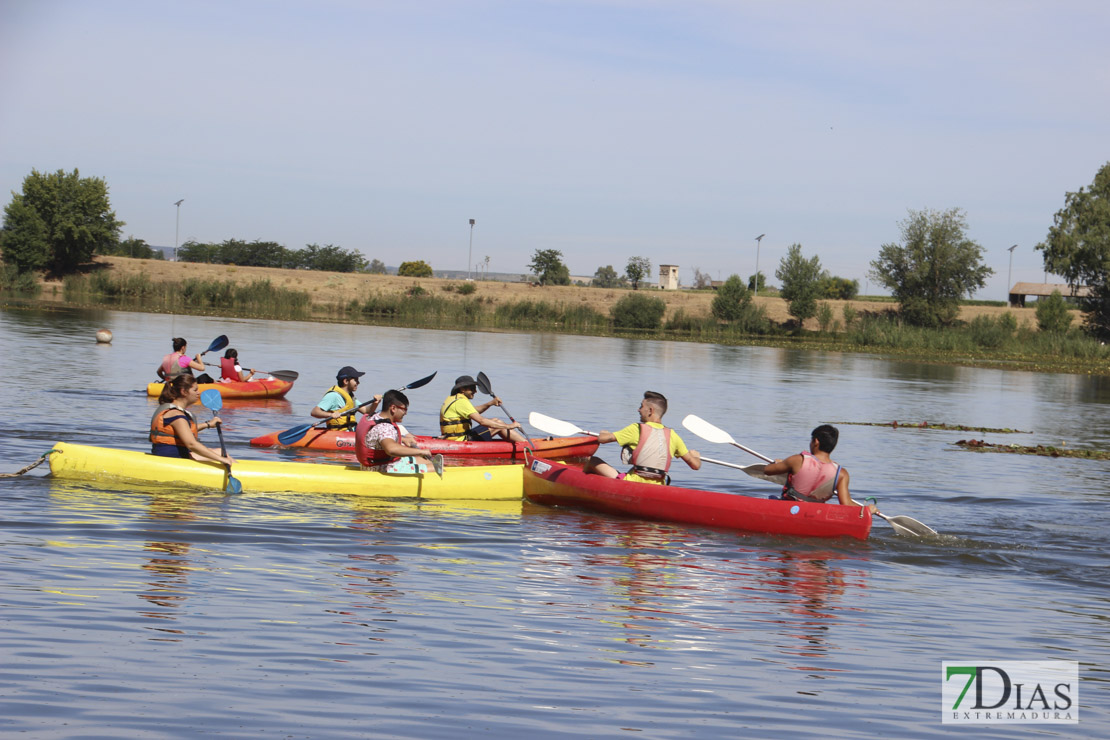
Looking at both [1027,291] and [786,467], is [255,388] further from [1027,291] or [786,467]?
[1027,291]

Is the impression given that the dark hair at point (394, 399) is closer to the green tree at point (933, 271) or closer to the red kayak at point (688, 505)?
the red kayak at point (688, 505)

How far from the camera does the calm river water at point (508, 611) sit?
5.27 metres

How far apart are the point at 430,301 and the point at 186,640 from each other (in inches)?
2140

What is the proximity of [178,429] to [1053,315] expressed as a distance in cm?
5708

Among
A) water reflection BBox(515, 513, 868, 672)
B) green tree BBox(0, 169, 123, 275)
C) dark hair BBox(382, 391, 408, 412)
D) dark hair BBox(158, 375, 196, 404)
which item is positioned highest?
green tree BBox(0, 169, 123, 275)

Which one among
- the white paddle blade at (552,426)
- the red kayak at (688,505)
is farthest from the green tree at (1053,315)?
the red kayak at (688,505)

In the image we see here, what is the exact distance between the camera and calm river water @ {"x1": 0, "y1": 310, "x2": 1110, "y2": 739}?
527 centimetres

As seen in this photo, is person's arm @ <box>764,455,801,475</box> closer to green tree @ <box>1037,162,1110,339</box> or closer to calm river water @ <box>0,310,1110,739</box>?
calm river water @ <box>0,310,1110,739</box>

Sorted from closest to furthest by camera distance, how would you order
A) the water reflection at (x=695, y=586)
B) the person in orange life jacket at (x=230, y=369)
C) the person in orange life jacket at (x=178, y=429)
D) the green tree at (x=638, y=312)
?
the water reflection at (x=695, y=586) → the person in orange life jacket at (x=178, y=429) → the person in orange life jacket at (x=230, y=369) → the green tree at (x=638, y=312)

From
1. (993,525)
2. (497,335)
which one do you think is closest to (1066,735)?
(993,525)

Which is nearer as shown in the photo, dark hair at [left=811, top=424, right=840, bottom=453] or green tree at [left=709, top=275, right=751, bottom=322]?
dark hair at [left=811, top=424, right=840, bottom=453]

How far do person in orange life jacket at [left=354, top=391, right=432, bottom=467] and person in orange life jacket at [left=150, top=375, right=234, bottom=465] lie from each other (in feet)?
4.61

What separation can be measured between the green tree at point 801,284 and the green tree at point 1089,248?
12.8 metres

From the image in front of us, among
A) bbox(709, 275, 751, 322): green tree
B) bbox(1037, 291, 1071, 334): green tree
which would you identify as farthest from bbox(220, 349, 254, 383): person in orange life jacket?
bbox(1037, 291, 1071, 334): green tree
